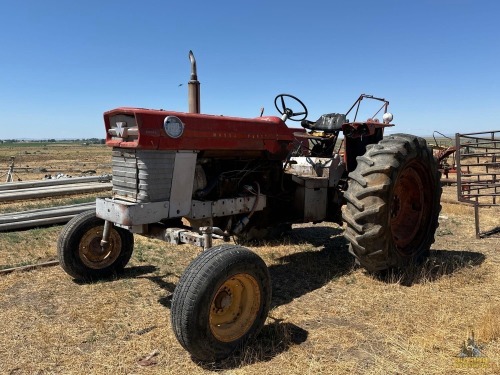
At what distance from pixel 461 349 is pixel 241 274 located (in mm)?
1662

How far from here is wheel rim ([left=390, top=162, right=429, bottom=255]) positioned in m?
5.15

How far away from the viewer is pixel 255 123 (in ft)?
14.6

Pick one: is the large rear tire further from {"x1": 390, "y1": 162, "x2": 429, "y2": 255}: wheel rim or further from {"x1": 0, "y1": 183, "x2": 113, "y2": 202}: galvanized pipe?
{"x1": 0, "y1": 183, "x2": 113, "y2": 202}: galvanized pipe

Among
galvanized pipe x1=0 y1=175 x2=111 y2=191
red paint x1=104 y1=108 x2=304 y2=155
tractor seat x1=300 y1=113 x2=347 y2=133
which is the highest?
tractor seat x1=300 y1=113 x2=347 y2=133

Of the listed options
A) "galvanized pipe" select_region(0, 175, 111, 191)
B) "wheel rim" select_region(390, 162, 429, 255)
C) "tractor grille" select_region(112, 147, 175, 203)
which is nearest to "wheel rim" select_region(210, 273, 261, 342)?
"tractor grille" select_region(112, 147, 175, 203)

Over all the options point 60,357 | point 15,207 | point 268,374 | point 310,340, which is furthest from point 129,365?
point 15,207

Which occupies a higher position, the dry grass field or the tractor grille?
the tractor grille

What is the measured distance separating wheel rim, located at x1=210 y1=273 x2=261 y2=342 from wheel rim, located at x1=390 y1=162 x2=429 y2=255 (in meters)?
2.47

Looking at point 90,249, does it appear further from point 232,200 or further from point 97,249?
point 232,200

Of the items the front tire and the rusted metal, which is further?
the rusted metal

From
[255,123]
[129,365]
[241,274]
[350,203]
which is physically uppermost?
[255,123]

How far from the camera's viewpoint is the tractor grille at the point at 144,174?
3.67 metres

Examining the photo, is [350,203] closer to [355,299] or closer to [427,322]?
[355,299]

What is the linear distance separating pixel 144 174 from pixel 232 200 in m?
1.09
